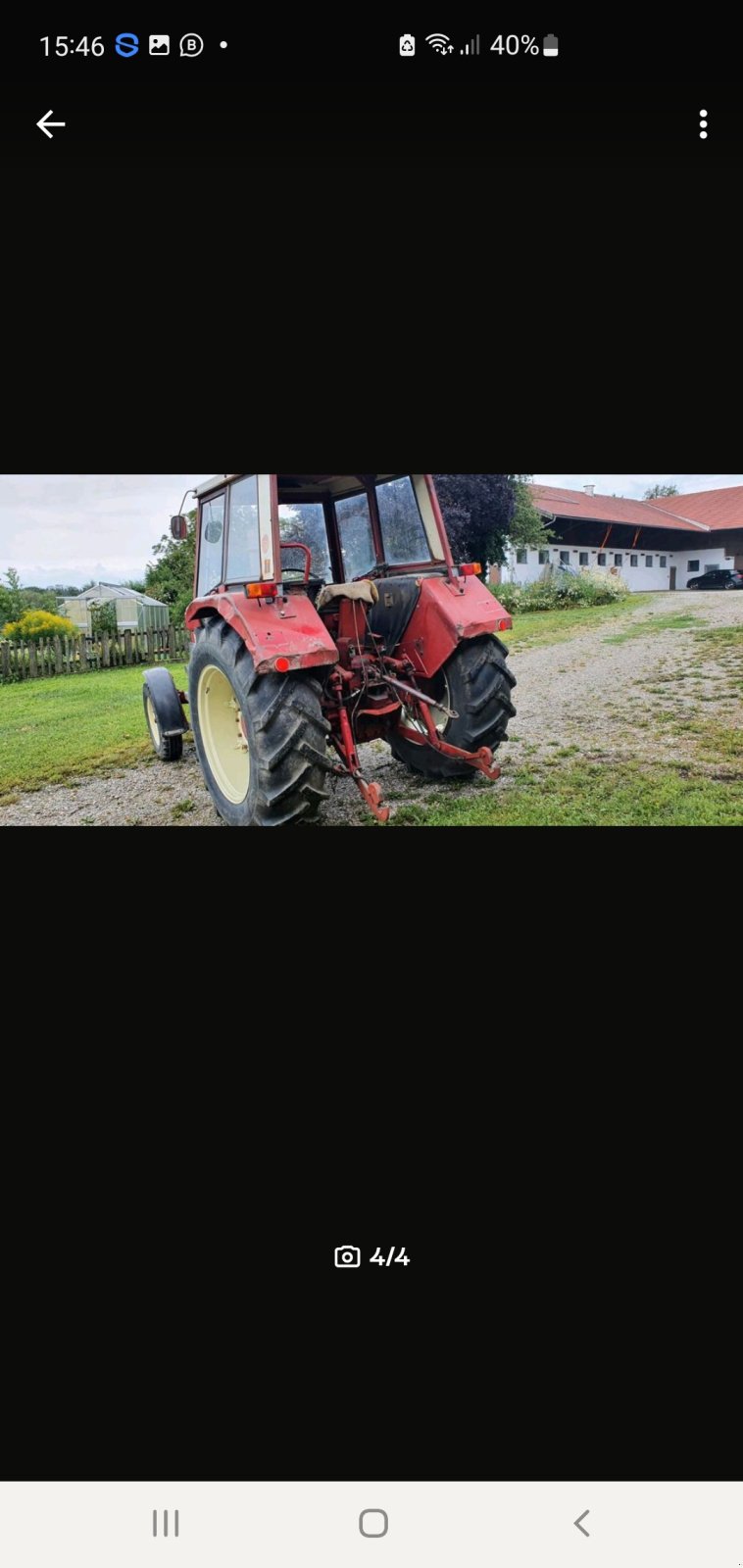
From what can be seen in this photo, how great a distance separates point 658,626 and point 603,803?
1.97 ft

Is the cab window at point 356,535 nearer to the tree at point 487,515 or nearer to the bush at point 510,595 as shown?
the tree at point 487,515

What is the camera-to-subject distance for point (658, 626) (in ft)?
7.25

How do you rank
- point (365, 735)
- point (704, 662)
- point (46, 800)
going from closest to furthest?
point (46, 800), point (704, 662), point (365, 735)

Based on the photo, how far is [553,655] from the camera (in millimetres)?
2531

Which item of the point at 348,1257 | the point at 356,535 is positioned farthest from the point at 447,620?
the point at 348,1257

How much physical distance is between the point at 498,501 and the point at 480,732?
790 millimetres

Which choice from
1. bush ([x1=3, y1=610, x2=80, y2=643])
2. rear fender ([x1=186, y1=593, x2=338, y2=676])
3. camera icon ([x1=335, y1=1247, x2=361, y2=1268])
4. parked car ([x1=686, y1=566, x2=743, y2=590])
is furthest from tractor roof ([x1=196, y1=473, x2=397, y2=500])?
camera icon ([x1=335, y1=1247, x2=361, y2=1268])

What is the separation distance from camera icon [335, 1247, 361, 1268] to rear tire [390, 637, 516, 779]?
1.46 meters

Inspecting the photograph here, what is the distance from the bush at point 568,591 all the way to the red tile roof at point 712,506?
0.35m

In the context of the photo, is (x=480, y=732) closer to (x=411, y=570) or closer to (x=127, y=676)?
(x=411, y=570)

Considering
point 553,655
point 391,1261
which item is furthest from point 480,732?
point 391,1261

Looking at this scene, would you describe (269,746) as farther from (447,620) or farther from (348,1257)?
(348,1257)

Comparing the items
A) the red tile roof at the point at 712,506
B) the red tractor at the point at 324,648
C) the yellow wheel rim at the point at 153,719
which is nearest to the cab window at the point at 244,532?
the red tractor at the point at 324,648

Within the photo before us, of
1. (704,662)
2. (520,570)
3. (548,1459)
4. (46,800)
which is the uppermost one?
(520,570)
